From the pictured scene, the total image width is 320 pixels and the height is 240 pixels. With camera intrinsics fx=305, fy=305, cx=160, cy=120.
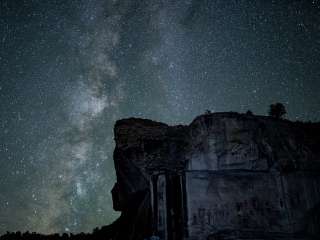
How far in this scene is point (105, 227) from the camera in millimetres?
27875

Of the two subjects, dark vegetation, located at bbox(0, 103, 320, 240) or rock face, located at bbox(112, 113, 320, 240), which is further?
dark vegetation, located at bbox(0, 103, 320, 240)

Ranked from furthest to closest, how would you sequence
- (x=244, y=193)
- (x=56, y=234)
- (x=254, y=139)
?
1. (x=56, y=234)
2. (x=254, y=139)
3. (x=244, y=193)

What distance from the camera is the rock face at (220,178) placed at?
51.4 ft

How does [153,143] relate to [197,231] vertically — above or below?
above

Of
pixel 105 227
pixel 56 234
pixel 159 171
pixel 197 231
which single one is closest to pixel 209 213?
pixel 197 231

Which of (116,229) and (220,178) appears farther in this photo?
(116,229)

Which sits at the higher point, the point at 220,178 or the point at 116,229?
the point at 220,178

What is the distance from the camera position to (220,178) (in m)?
17.0

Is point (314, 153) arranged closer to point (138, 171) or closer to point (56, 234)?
point (138, 171)

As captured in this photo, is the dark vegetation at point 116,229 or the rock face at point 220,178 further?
the dark vegetation at point 116,229

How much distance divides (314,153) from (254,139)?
155 inches

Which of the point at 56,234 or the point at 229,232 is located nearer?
the point at 229,232

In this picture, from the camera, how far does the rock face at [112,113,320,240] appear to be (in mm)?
15656

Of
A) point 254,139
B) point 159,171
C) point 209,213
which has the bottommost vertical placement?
point 209,213
